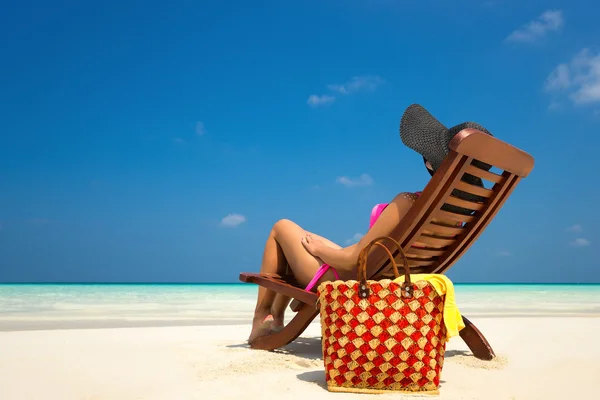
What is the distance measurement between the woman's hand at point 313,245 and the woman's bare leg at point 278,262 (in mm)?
56

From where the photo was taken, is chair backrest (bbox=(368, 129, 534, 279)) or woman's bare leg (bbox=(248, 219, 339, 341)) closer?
chair backrest (bbox=(368, 129, 534, 279))

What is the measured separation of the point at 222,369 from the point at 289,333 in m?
0.58

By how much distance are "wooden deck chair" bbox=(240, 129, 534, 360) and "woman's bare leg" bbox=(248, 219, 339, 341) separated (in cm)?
12

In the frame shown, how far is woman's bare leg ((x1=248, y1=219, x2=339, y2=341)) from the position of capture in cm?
391

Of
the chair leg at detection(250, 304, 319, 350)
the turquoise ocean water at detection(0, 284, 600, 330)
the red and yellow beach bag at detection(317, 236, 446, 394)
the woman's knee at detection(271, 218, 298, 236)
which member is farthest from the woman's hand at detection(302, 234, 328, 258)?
the turquoise ocean water at detection(0, 284, 600, 330)

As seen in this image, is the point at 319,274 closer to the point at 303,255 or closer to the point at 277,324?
the point at 303,255

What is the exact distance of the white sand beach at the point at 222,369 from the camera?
2.82 meters

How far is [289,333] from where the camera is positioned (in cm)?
377

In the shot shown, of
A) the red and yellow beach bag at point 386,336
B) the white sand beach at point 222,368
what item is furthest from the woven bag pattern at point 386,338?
the white sand beach at point 222,368

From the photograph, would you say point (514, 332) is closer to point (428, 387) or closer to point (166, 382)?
point (428, 387)

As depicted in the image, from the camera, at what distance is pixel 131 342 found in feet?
16.1

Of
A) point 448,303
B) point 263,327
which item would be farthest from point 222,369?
point 448,303

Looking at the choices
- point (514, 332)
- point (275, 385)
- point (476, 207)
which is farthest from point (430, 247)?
point (514, 332)

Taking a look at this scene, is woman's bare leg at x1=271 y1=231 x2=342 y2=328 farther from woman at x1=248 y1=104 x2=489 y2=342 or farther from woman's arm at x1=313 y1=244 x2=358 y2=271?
woman's arm at x1=313 y1=244 x2=358 y2=271
